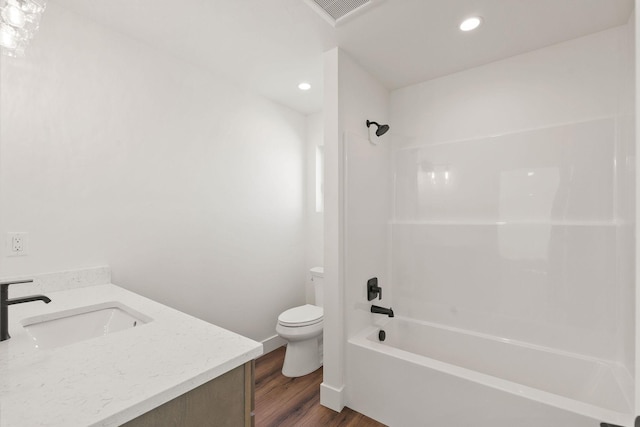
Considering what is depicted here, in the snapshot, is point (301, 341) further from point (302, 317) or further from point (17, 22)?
point (17, 22)

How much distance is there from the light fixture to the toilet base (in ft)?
7.78

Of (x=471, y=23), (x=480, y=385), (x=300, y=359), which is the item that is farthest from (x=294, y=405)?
(x=471, y=23)

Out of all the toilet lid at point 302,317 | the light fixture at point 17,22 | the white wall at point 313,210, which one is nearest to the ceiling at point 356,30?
the light fixture at point 17,22

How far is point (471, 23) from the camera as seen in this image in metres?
1.77

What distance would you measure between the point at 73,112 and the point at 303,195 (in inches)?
80.7

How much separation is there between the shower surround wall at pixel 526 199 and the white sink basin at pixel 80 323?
2.04 m

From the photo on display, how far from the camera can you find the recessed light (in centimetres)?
174

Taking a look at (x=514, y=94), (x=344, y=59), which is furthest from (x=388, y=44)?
(x=514, y=94)

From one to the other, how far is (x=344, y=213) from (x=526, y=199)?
Result: 4.28ft

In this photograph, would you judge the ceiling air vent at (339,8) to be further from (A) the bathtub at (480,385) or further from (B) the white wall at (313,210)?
(A) the bathtub at (480,385)

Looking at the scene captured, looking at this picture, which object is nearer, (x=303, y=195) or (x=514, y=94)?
(x=514, y=94)

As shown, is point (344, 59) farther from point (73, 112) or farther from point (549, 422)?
point (549, 422)

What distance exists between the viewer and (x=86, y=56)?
171 cm

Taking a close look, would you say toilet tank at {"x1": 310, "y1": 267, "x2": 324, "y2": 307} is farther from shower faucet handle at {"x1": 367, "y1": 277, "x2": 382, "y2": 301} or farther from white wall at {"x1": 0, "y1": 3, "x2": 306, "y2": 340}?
shower faucet handle at {"x1": 367, "y1": 277, "x2": 382, "y2": 301}
